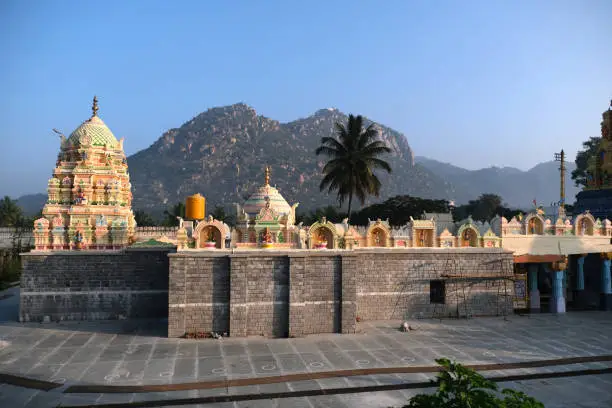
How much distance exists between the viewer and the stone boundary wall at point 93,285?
17.4 meters

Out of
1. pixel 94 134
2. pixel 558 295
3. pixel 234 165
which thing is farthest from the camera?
pixel 234 165

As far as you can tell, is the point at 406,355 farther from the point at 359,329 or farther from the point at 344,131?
the point at 344,131

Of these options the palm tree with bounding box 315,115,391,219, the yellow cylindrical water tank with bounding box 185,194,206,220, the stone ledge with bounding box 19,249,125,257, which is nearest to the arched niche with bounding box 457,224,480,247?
the palm tree with bounding box 315,115,391,219

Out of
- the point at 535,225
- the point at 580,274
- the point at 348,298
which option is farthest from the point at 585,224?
the point at 348,298

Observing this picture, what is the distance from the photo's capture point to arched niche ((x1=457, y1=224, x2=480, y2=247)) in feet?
65.0

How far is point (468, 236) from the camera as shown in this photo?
65.7 ft

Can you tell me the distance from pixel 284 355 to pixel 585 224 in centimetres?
1689

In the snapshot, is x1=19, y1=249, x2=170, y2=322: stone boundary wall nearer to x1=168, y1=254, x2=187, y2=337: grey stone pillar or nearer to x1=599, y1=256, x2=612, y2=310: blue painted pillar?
x1=168, y1=254, x2=187, y2=337: grey stone pillar

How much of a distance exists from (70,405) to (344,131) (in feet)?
81.7

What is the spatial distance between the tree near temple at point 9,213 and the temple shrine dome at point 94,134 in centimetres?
3795

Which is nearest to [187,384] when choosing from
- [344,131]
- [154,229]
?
[154,229]

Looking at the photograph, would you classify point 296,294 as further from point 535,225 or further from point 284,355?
point 535,225

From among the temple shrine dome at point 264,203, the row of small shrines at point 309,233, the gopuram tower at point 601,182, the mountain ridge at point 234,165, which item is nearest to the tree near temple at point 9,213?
the mountain ridge at point 234,165

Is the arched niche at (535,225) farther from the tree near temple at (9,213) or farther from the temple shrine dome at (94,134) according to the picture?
the tree near temple at (9,213)
